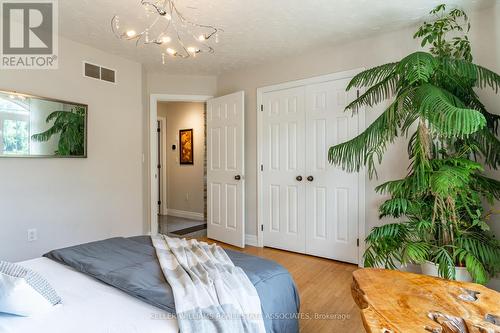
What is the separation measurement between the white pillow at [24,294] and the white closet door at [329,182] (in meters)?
2.58

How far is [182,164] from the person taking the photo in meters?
5.60

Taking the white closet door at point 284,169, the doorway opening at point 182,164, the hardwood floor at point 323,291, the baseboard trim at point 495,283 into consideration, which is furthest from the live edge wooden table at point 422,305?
the doorway opening at point 182,164

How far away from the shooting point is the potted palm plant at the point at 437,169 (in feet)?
5.85

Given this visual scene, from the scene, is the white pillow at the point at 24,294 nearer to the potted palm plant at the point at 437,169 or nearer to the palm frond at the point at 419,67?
the potted palm plant at the point at 437,169

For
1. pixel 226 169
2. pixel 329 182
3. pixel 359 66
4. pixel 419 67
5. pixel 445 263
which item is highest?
pixel 359 66

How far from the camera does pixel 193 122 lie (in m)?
5.35

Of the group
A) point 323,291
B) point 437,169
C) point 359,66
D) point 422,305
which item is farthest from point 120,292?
point 359,66

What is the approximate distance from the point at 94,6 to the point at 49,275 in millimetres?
2074

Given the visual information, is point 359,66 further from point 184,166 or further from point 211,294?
point 184,166

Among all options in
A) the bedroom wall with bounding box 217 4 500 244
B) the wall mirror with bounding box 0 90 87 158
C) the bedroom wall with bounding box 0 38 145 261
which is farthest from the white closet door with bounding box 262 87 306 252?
the wall mirror with bounding box 0 90 87 158

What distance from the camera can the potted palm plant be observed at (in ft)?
5.85

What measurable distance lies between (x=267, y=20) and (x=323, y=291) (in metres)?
2.45

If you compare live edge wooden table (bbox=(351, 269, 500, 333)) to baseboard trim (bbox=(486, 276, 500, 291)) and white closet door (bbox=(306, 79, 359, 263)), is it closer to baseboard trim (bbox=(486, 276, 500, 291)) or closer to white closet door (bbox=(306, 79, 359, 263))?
baseboard trim (bbox=(486, 276, 500, 291))

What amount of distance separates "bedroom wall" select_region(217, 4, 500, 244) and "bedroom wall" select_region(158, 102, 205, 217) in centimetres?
148
